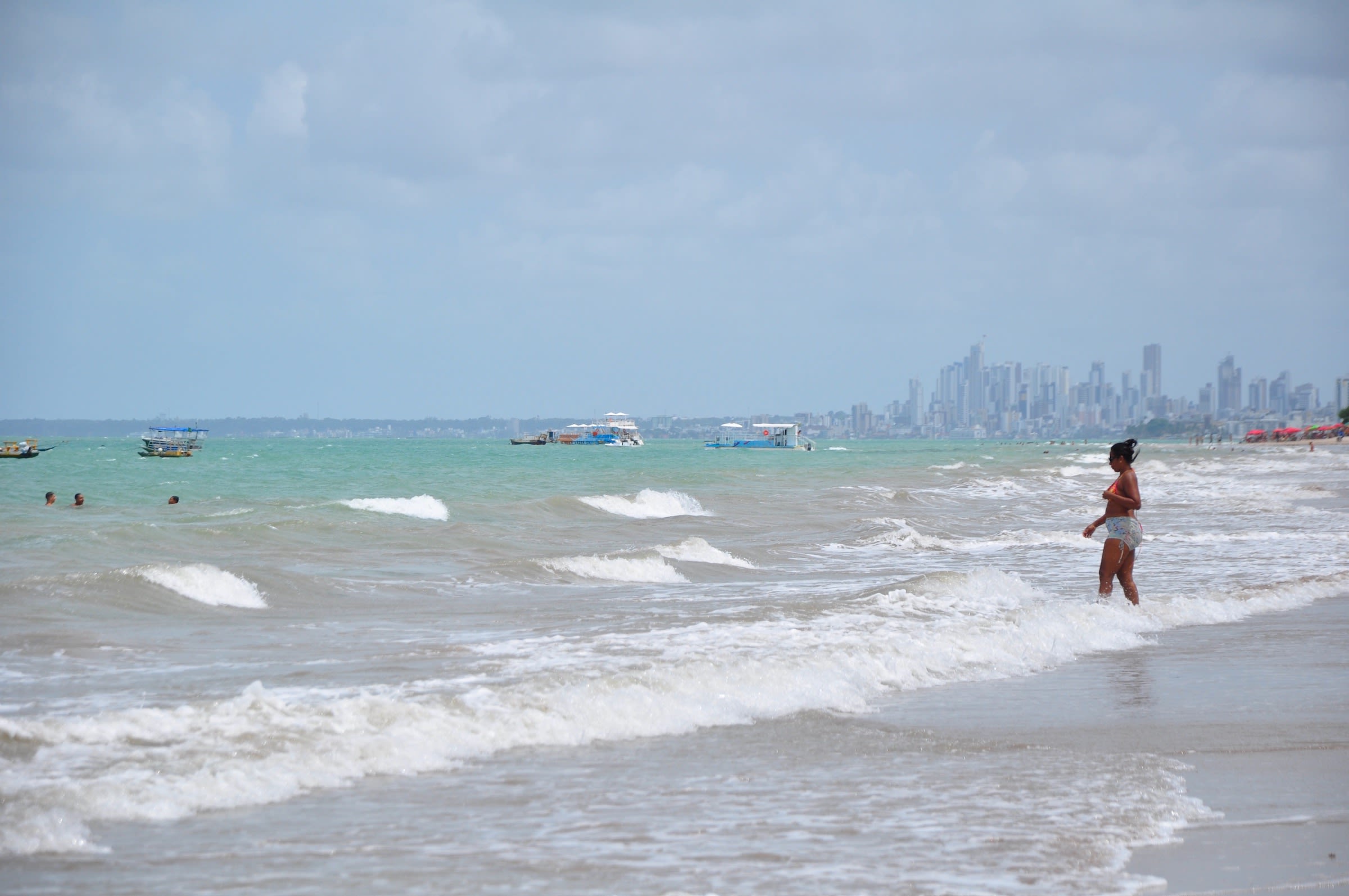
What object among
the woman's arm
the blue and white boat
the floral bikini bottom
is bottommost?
the blue and white boat

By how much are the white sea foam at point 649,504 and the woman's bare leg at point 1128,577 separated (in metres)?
19.9

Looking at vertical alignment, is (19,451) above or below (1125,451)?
below

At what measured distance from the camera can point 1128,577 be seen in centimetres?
1283

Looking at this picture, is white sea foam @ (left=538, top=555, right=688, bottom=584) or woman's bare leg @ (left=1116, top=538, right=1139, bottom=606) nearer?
woman's bare leg @ (left=1116, top=538, right=1139, bottom=606)

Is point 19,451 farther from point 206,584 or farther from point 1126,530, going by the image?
point 1126,530

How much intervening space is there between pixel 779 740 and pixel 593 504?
2665 centimetres

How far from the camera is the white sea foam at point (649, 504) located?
1315 inches

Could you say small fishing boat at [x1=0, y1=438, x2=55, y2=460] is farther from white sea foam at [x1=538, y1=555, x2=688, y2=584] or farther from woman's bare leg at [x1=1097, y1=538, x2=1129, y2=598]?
woman's bare leg at [x1=1097, y1=538, x2=1129, y2=598]

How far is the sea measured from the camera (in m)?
5.06

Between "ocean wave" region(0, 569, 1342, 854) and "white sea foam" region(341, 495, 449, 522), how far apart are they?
19.2 metres

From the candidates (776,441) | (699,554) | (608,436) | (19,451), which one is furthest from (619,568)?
(608,436)

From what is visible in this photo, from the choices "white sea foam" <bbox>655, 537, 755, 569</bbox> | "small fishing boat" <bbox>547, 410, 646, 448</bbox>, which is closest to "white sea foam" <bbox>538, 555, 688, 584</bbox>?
"white sea foam" <bbox>655, 537, 755, 569</bbox>

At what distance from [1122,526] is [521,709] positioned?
25.2 feet

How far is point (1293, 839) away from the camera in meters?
5.29
